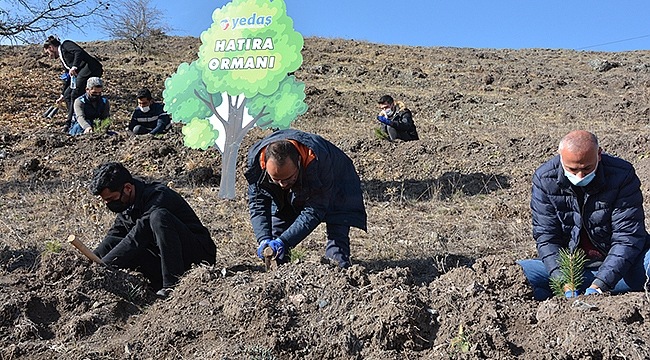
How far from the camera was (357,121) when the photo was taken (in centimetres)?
1470

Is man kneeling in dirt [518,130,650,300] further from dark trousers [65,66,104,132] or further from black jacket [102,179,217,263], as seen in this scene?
dark trousers [65,66,104,132]

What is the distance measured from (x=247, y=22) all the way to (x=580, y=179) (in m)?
4.23

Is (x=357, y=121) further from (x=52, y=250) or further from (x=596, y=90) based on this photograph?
(x=52, y=250)

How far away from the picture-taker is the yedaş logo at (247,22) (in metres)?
6.52

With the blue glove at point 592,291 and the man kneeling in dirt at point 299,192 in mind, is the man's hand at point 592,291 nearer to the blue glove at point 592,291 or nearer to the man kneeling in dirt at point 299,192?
the blue glove at point 592,291

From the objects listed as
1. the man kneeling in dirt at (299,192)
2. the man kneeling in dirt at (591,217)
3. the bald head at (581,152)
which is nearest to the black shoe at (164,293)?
the man kneeling in dirt at (299,192)

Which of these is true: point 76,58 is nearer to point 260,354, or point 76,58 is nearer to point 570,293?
point 260,354

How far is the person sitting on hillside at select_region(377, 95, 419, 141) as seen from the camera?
30.7 ft

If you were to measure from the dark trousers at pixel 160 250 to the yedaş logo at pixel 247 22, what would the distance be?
3.05 meters

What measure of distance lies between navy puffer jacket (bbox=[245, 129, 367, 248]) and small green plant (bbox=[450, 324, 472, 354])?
1593mm

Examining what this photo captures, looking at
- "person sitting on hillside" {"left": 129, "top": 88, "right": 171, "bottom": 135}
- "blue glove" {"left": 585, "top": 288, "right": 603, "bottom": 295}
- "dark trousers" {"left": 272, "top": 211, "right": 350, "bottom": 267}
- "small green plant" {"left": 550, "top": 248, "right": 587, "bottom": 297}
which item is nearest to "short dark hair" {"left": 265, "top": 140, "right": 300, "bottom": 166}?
"dark trousers" {"left": 272, "top": 211, "right": 350, "bottom": 267}

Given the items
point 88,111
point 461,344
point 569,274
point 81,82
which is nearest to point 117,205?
point 461,344

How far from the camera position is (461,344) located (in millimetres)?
2520

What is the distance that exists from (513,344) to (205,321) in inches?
56.5
